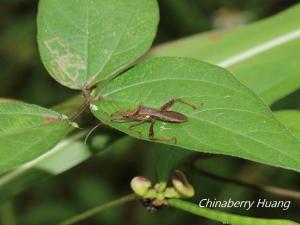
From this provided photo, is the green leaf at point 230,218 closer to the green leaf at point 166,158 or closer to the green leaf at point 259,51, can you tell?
the green leaf at point 166,158

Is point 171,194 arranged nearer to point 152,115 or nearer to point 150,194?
point 150,194

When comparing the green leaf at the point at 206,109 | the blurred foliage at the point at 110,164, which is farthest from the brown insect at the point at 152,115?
the blurred foliage at the point at 110,164

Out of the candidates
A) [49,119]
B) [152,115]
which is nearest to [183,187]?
[152,115]

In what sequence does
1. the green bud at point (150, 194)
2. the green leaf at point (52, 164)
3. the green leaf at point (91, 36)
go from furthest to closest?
the green leaf at point (52, 164) < the green bud at point (150, 194) < the green leaf at point (91, 36)

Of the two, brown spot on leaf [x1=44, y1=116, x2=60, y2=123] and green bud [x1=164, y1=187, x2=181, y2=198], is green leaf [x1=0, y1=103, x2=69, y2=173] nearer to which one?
brown spot on leaf [x1=44, y1=116, x2=60, y2=123]

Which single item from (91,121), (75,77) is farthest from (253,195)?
(75,77)

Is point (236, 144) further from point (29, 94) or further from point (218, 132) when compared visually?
point (29, 94)

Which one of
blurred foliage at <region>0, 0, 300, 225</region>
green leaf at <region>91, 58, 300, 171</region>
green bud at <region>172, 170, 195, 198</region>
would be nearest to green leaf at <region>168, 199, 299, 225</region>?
green bud at <region>172, 170, 195, 198</region>
